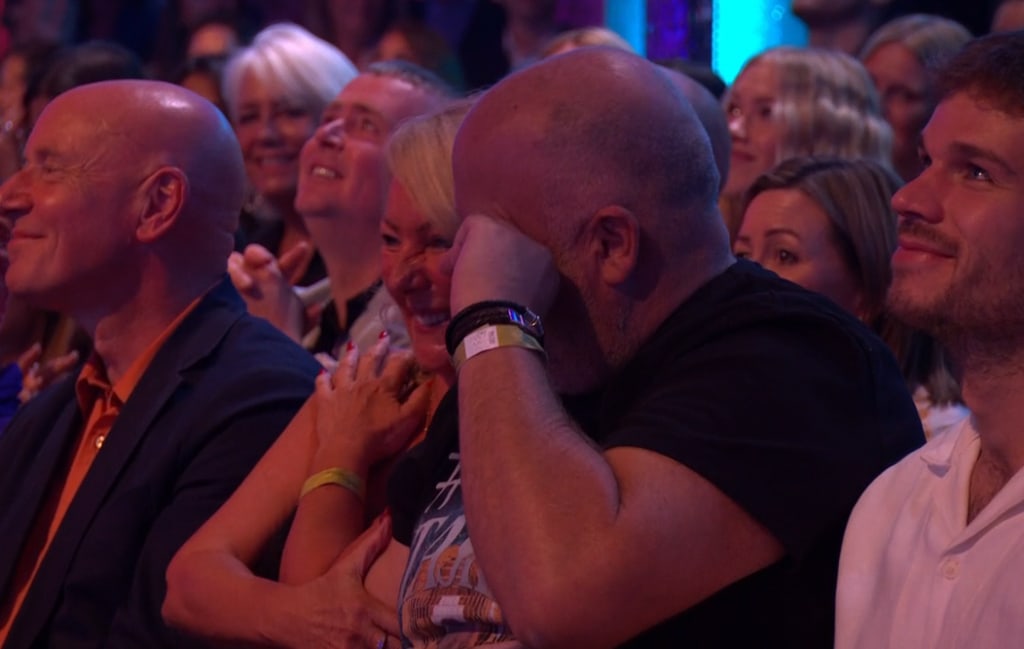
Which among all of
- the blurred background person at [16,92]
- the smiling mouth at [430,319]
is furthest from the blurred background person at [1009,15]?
the blurred background person at [16,92]

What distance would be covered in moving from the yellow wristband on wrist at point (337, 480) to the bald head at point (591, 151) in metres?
0.53

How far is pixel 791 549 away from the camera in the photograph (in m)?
1.64

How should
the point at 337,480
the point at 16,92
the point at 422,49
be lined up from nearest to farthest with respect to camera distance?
the point at 337,480, the point at 422,49, the point at 16,92

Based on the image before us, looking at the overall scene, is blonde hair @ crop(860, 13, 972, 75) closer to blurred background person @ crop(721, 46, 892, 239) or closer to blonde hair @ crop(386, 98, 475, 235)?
blurred background person @ crop(721, 46, 892, 239)

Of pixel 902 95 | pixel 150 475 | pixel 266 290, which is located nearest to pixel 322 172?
pixel 266 290

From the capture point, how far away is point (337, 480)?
87.4 inches

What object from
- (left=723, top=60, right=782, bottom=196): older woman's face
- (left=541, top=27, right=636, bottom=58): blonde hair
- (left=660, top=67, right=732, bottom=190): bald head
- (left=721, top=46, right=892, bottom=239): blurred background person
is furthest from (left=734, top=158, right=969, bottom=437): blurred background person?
(left=541, top=27, right=636, bottom=58): blonde hair

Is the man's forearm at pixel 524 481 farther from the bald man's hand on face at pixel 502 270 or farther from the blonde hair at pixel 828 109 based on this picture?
the blonde hair at pixel 828 109

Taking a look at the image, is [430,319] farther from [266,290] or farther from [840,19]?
[840,19]

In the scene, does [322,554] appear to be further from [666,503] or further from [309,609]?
[666,503]

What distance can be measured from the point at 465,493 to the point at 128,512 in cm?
95

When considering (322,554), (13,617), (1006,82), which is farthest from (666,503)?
(13,617)

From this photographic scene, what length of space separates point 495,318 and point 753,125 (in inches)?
82.7

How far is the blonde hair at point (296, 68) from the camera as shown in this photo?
428 cm
